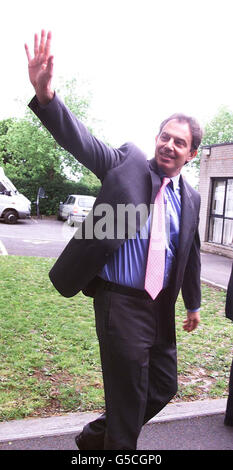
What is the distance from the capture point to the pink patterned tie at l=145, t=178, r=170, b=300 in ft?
7.36

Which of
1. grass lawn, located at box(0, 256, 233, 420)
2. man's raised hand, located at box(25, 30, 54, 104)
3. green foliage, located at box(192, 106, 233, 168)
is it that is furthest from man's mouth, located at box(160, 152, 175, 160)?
green foliage, located at box(192, 106, 233, 168)

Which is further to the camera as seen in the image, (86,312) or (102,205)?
(86,312)

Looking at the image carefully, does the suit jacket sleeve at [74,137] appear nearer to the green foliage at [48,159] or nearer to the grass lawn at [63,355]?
the grass lawn at [63,355]

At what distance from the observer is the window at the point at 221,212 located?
15.9m

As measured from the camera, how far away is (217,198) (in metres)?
16.6

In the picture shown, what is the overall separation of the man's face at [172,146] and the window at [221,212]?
536 inches

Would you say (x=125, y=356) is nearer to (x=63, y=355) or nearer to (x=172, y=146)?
(x=172, y=146)

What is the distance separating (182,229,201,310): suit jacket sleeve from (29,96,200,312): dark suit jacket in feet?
0.99

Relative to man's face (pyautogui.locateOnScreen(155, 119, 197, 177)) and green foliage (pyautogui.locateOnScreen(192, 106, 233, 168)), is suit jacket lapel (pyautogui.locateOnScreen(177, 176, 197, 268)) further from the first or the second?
green foliage (pyautogui.locateOnScreen(192, 106, 233, 168))
